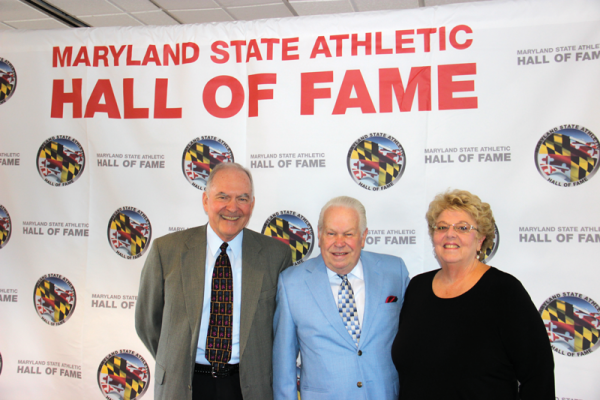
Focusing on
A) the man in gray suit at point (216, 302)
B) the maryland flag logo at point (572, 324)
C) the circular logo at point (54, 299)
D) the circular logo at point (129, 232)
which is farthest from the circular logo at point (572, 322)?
the circular logo at point (54, 299)

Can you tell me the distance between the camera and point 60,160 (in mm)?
2748

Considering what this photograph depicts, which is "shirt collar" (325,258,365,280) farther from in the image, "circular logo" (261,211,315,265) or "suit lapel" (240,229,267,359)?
"circular logo" (261,211,315,265)

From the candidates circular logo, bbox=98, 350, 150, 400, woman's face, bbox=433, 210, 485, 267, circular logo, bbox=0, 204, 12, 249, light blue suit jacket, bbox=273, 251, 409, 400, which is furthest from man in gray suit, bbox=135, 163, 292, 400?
circular logo, bbox=0, 204, 12, 249

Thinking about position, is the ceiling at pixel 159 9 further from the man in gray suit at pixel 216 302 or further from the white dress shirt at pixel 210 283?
the white dress shirt at pixel 210 283

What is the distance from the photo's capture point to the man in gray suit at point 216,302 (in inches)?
71.8

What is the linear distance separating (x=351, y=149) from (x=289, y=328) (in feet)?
4.03

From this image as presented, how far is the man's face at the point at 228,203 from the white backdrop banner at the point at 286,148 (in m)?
0.56

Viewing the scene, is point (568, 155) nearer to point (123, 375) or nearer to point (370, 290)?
point (370, 290)

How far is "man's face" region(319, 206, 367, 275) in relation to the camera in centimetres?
175

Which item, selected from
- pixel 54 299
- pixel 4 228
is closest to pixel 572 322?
pixel 54 299

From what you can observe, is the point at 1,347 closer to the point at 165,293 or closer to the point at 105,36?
the point at 165,293

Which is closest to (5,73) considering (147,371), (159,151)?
(159,151)

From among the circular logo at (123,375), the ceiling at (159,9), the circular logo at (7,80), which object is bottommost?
the circular logo at (123,375)

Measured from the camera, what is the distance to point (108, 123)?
2.70 meters
